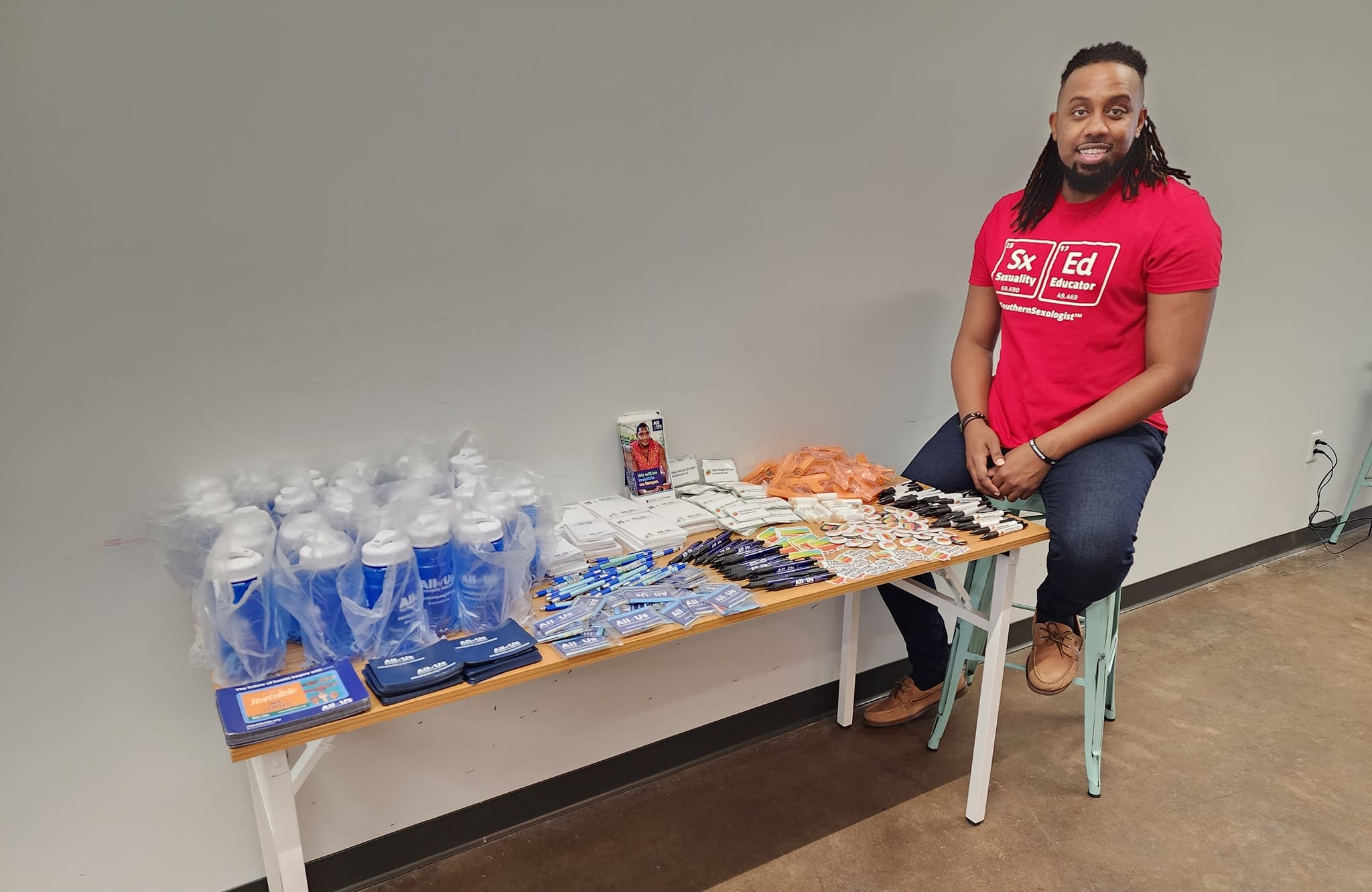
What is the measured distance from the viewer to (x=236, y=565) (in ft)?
3.97

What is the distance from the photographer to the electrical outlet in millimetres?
3609

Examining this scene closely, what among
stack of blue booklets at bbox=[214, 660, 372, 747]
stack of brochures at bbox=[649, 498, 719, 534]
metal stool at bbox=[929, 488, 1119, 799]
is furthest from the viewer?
metal stool at bbox=[929, 488, 1119, 799]

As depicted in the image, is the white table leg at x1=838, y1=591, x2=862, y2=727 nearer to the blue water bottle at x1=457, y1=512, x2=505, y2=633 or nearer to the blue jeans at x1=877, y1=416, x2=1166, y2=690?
the blue jeans at x1=877, y1=416, x2=1166, y2=690

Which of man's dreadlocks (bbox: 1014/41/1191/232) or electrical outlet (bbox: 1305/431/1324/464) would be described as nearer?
man's dreadlocks (bbox: 1014/41/1191/232)

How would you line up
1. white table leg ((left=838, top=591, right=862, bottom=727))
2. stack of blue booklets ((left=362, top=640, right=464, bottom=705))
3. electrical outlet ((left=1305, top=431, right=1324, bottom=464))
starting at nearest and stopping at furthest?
stack of blue booklets ((left=362, top=640, right=464, bottom=705)) < white table leg ((left=838, top=591, right=862, bottom=727)) < electrical outlet ((left=1305, top=431, right=1324, bottom=464))

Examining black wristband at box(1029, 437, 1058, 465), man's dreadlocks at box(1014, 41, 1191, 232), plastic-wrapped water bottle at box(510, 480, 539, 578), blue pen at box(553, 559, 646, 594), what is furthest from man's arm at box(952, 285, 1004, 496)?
plastic-wrapped water bottle at box(510, 480, 539, 578)

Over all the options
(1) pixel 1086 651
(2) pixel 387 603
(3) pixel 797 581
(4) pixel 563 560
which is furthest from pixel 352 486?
(1) pixel 1086 651

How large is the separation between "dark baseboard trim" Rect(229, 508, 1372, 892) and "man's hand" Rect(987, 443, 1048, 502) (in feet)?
2.83

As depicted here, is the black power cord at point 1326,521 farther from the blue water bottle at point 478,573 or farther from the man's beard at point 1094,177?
the blue water bottle at point 478,573

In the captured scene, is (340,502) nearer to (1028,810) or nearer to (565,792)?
(565,792)

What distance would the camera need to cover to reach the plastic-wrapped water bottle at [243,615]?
1207 mm

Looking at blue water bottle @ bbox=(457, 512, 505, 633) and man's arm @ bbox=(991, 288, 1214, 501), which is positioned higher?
man's arm @ bbox=(991, 288, 1214, 501)

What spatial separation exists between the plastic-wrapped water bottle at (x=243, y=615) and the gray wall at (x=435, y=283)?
44 cm

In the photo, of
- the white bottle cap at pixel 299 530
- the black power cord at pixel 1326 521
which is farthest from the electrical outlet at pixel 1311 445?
the white bottle cap at pixel 299 530
